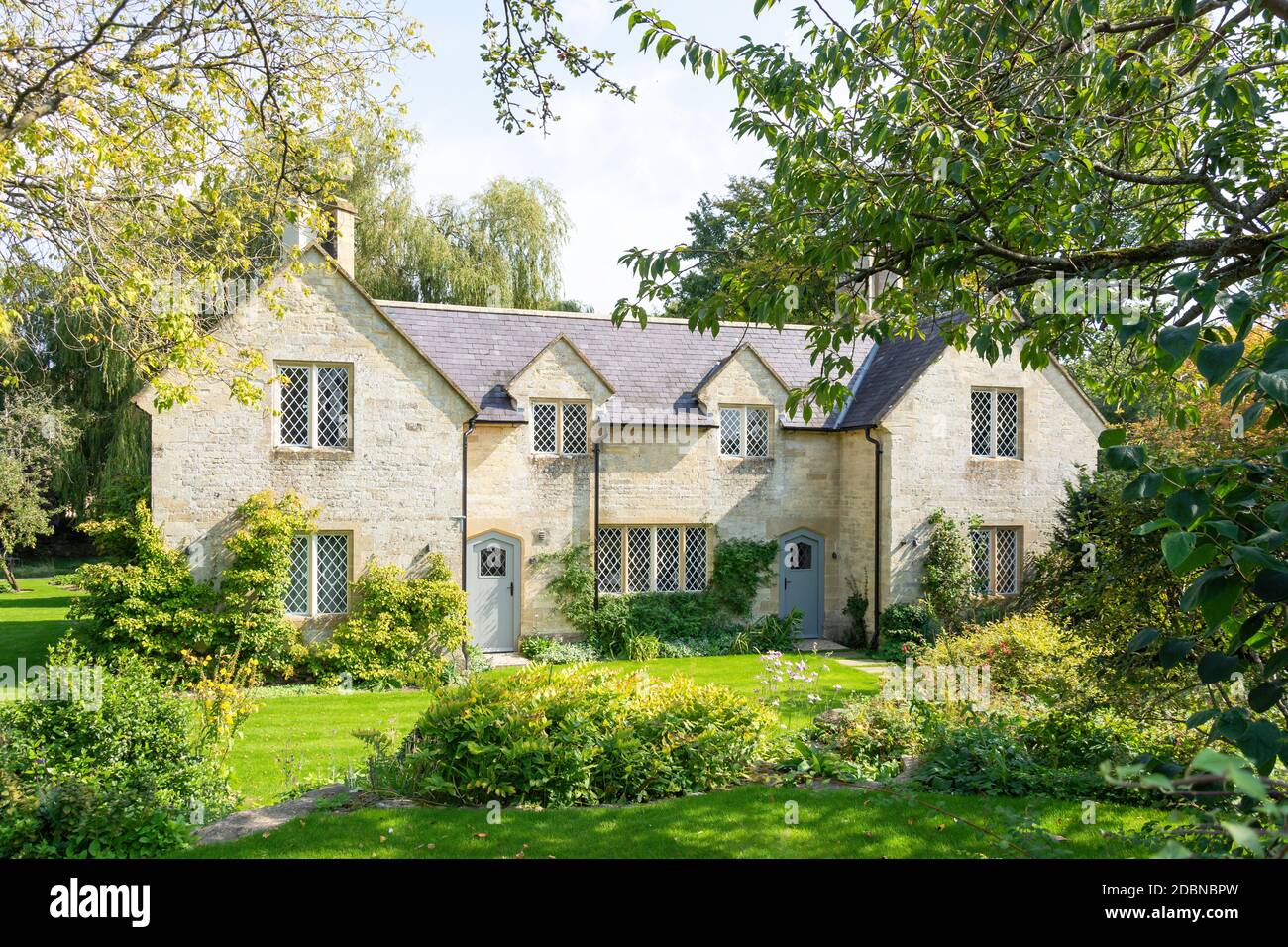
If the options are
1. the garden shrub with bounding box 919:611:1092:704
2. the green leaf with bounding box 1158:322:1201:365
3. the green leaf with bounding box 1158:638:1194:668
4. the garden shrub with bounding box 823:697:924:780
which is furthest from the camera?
the garden shrub with bounding box 919:611:1092:704

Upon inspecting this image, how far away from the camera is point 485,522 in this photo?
18047 mm

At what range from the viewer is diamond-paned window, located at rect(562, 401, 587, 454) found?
739 inches

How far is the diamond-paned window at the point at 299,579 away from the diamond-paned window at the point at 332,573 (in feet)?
0.77

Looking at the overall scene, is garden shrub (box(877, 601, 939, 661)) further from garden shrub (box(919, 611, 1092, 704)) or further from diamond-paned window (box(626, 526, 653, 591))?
diamond-paned window (box(626, 526, 653, 591))

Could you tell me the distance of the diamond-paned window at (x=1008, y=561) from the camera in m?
20.5

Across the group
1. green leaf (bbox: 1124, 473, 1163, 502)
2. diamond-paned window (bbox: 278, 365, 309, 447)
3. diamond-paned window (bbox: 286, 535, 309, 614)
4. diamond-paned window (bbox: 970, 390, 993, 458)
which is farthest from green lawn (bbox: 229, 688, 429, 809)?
diamond-paned window (bbox: 970, 390, 993, 458)

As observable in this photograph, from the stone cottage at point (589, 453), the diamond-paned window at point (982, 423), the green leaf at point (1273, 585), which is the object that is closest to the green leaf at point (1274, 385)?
the green leaf at point (1273, 585)

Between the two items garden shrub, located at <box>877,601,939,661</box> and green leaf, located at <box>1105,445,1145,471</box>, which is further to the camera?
garden shrub, located at <box>877,601,939,661</box>

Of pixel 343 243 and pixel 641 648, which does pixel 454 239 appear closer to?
pixel 343 243

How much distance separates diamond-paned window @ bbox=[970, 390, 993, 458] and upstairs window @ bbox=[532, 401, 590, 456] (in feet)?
31.2

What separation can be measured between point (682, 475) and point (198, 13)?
12.9m

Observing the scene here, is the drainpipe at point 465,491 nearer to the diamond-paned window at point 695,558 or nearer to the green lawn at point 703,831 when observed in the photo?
the diamond-paned window at point 695,558

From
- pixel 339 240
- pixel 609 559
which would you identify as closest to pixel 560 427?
pixel 609 559

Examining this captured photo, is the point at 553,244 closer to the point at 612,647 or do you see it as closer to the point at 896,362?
the point at 896,362
